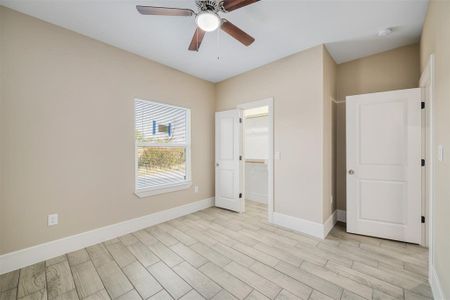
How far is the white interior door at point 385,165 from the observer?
2.41 meters

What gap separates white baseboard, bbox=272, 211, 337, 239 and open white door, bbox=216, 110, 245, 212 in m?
0.86

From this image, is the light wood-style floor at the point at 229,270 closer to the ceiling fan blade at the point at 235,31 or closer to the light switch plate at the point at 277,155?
the light switch plate at the point at 277,155

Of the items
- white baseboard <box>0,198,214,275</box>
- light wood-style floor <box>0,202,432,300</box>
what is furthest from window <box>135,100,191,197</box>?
light wood-style floor <box>0,202,432,300</box>

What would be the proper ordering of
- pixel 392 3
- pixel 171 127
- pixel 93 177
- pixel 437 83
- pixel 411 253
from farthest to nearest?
pixel 171 127 → pixel 93 177 → pixel 411 253 → pixel 392 3 → pixel 437 83

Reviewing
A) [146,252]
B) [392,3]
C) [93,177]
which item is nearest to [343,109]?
[392,3]

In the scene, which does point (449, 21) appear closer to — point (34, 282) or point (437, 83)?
point (437, 83)

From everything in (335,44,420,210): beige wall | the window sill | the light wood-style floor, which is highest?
(335,44,420,210): beige wall

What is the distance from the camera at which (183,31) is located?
233 cm

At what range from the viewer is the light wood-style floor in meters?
1.64

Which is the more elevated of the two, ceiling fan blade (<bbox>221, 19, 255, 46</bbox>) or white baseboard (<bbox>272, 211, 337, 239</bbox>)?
ceiling fan blade (<bbox>221, 19, 255, 46</bbox>)

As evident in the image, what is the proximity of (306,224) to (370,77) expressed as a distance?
2475 millimetres

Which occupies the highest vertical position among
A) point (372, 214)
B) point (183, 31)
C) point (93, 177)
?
point (183, 31)

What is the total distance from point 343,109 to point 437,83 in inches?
63.3

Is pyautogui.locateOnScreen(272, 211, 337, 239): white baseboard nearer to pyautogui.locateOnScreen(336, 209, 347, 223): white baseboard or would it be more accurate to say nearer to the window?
pyautogui.locateOnScreen(336, 209, 347, 223): white baseboard
